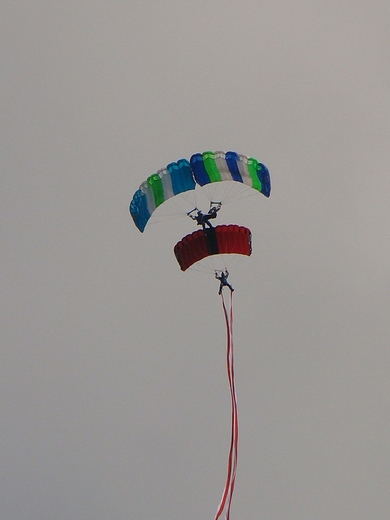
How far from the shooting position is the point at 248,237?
1012 inches

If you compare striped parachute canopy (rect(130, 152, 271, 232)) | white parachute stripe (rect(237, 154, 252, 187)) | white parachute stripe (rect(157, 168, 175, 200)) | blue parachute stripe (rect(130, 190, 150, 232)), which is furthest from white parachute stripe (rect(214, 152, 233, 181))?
blue parachute stripe (rect(130, 190, 150, 232))

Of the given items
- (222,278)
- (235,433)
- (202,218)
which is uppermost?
(202,218)

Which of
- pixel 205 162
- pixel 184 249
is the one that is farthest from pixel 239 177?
pixel 184 249

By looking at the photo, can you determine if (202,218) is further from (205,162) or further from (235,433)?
(235,433)

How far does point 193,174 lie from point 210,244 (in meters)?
2.29

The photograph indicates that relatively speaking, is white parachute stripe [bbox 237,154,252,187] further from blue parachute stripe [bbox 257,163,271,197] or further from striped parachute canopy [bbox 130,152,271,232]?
blue parachute stripe [bbox 257,163,271,197]

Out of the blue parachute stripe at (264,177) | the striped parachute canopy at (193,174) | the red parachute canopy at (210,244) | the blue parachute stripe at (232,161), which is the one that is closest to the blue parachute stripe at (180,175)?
the striped parachute canopy at (193,174)

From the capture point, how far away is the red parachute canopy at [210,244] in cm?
2461

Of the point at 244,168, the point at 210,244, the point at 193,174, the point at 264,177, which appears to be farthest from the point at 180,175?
the point at 264,177

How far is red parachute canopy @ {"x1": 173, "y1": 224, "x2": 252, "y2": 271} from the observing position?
2461 centimetres

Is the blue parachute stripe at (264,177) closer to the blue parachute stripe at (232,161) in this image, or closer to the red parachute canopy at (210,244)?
the blue parachute stripe at (232,161)

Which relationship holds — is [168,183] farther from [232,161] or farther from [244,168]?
A: [244,168]

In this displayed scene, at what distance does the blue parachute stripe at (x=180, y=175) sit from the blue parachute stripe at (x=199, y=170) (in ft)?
0.63

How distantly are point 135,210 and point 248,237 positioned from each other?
12.7 ft
